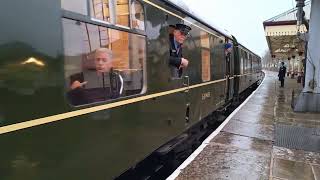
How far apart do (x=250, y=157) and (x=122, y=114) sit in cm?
344

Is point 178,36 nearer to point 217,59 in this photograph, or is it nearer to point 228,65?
point 217,59

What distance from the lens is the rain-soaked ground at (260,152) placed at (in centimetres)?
592

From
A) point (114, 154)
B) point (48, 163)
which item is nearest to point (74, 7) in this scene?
point (48, 163)

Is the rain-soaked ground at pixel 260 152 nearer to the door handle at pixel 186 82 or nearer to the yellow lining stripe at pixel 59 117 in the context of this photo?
the door handle at pixel 186 82

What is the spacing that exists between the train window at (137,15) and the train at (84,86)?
0.04ft

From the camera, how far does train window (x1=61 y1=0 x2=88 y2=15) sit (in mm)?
3132

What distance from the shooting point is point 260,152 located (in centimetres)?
729

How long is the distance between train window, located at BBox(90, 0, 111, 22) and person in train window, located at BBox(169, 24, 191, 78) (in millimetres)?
2300

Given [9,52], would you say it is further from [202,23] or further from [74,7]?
[202,23]

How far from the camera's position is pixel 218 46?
1060 centimetres

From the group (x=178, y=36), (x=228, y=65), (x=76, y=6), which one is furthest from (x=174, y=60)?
(x=228, y=65)

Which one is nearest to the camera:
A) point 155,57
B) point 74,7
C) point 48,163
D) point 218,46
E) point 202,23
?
point 48,163

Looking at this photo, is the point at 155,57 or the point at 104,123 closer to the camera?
the point at 104,123

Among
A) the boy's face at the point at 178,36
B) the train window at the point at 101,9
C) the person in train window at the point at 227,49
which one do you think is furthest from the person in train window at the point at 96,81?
the person in train window at the point at 227,49
